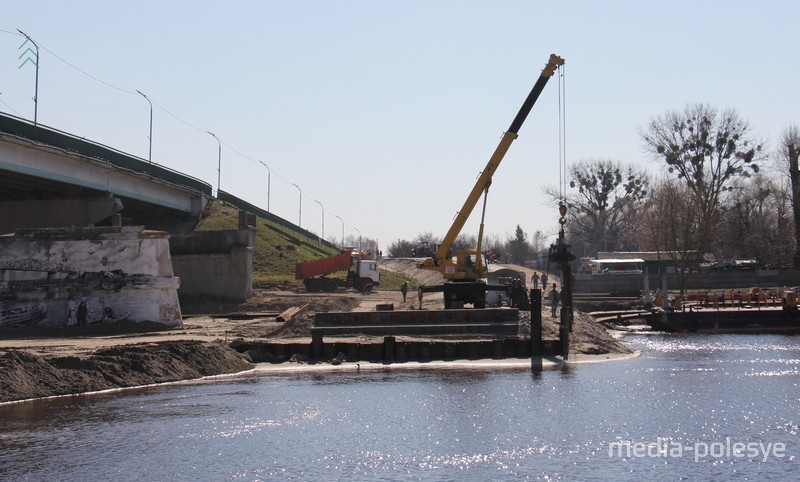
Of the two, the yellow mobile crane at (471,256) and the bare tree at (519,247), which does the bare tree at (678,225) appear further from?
the bare tree at (519,247)

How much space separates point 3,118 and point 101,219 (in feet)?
33.3

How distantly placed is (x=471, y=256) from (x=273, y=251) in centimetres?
3606

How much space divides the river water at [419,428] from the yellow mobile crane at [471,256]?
42.2 ft

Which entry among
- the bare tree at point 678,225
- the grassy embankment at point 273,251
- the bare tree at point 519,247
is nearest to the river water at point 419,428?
the grassy embankment at point 273,251

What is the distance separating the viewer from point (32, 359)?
2739cm

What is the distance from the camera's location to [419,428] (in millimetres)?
24031

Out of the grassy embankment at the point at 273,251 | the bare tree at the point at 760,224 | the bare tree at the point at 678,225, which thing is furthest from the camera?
the bare tree at the point at 760,224

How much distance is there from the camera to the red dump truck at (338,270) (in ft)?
229

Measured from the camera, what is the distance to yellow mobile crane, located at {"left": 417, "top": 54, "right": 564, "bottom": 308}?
1838 inches

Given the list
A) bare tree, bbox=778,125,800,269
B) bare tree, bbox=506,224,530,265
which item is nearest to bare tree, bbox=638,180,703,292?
bare tree, bbox=778,125,800,269

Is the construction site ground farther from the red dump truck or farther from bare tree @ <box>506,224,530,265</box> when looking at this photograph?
bare tree @ <box>506,224,530,265</box>

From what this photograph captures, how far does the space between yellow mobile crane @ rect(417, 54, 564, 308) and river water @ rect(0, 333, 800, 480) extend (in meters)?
12.9

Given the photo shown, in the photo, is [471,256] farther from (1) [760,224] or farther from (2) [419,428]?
(1) [760,224]

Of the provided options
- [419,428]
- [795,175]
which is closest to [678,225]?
[795,175]
